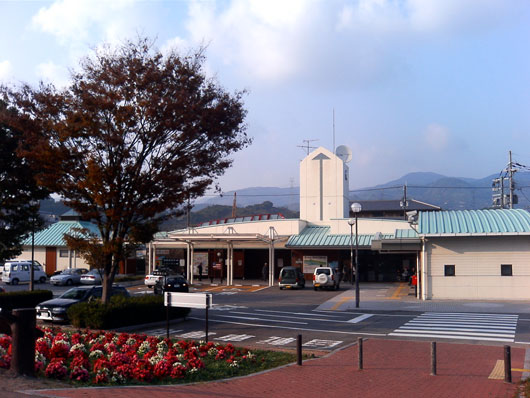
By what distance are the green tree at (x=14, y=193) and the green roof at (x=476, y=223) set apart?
2111 cm

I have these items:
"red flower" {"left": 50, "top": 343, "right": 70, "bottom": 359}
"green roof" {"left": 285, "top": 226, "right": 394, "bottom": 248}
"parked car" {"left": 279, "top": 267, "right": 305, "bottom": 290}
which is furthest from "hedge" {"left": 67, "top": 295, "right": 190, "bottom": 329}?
"green roof" {"left": 285, "top": 226, "right": 394, "bottom": 248}

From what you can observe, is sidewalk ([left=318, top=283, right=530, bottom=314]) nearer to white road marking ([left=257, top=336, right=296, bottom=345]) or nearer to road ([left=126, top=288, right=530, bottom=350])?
road ([left=126, top=288, right=530, bottom=350])

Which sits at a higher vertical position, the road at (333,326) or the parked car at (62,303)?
the parked car at (62,303)

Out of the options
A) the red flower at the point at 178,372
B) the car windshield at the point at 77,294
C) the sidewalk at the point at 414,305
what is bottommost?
the sidewalk at the point at 414,305

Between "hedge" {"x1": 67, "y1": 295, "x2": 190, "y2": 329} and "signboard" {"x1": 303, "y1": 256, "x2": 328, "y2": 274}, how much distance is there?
2865 cm

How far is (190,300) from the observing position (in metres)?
15.6

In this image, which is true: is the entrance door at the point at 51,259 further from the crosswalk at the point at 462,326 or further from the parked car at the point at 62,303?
the crosswalk at the point at 462,326

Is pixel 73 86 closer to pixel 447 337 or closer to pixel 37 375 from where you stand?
pixel 37 375

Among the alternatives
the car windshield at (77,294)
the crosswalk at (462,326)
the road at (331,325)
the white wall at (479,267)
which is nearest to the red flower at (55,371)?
the road at (331,325)

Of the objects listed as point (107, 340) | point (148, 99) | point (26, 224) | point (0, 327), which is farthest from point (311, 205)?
point (0, 327)

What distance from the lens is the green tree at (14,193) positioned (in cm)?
2397

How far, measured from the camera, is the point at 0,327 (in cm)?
1082

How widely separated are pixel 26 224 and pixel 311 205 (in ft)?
102

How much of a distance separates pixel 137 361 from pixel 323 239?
37.5 metres
